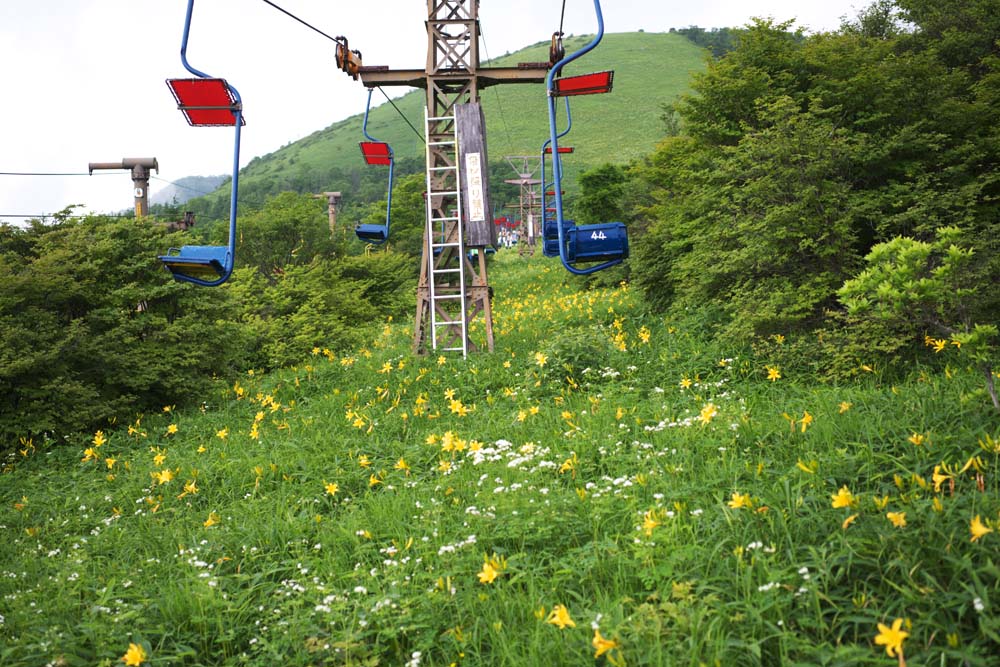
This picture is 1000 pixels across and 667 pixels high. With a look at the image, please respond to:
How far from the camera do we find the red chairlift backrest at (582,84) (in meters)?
7.36

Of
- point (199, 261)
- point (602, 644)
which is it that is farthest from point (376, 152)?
point (602, 644)

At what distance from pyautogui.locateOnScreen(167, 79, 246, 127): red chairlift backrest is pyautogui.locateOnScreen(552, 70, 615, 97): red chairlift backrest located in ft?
11.2

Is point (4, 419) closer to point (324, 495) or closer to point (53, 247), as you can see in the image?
point (53, 247)

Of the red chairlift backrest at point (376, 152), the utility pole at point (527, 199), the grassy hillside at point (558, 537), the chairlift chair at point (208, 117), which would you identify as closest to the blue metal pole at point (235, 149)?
the chairlift chair at point (208, 117)

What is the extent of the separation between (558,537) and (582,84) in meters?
5.92

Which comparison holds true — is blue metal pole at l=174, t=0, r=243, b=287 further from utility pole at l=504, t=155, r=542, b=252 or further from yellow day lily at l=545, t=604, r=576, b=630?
utility pole at l=504, t=155, r=542, b=252

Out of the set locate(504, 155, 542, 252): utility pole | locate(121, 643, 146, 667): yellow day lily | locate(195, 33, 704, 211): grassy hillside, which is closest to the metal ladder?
locate(121, 643, 146, 667): yellow day lily

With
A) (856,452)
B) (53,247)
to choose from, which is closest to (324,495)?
(856,452)

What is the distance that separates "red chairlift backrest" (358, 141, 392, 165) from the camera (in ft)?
36.6

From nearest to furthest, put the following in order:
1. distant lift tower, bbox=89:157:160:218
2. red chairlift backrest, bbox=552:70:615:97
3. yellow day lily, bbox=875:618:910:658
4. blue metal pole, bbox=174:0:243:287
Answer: yellow day lily, bbox=875:618:910:658
blue metal pole, bbox=174:0:243:287
red chairlift backrest, bbox=552:70:615:97
distant lift tower, bbox=89:157:160:218

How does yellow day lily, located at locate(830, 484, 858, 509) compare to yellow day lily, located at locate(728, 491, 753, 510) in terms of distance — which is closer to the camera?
yellow day lily, located at locate(830, 484, 858, 509)

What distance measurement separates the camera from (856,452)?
12.1ft

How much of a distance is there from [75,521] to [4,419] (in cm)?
360

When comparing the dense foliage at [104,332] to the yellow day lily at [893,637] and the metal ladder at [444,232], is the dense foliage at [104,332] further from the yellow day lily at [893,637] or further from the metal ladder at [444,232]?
the yellow day lily at [893,637]
